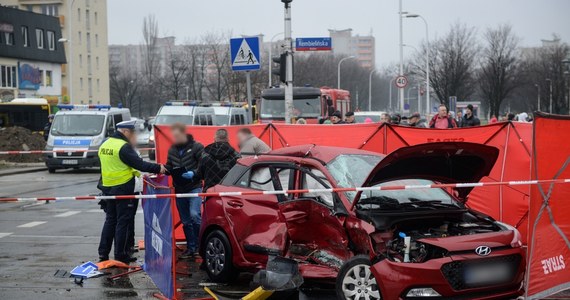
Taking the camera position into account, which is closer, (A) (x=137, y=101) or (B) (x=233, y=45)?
(B) (x=233, y=45)

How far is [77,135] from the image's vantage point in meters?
24.9

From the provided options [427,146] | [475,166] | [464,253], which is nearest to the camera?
[464,253]

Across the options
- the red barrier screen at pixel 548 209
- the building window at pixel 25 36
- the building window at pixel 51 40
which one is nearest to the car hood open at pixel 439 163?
the red barrier screen at pixel 548 209

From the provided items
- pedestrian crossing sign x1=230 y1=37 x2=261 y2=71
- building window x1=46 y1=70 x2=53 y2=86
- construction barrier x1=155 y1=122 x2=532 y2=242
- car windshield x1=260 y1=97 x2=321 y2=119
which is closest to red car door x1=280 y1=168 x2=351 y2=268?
construction barrier x1=155 y1=122 x2=532 y2=242

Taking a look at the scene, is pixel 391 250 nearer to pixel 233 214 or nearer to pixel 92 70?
pixel 233 214

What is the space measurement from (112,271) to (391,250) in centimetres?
423

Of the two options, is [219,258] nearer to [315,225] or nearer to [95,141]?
[315,225]

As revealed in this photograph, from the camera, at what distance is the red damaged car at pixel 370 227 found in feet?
20.8

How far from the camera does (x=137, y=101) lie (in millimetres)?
85062

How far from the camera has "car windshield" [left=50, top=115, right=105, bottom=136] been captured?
25.0 meters

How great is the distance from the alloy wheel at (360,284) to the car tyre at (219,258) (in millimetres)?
1987

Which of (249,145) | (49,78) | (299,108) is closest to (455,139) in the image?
(249,145)

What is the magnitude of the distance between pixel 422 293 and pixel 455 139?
5.15 metres

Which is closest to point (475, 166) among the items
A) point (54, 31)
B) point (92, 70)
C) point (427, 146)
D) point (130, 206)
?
point (427, 146)
